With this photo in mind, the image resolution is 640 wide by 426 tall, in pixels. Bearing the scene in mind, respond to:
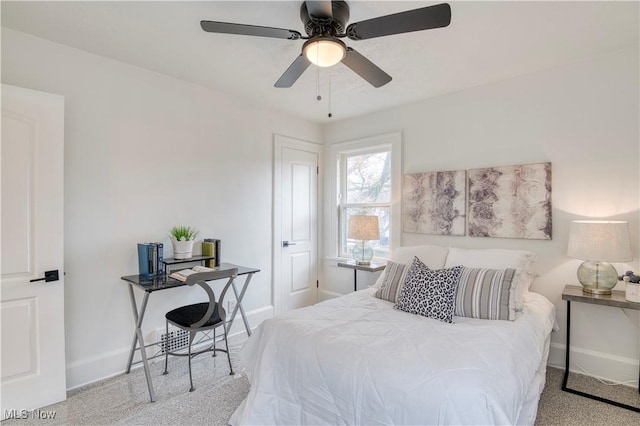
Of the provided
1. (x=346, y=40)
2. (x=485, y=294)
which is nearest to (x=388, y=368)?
(x=485, y=294)

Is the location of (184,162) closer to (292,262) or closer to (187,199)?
(187,199)

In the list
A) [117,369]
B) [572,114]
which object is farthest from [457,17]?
[117,369]

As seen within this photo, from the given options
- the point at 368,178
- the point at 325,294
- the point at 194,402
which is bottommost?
the point at 194,402

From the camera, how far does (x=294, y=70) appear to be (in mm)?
2117

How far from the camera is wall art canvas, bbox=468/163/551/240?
2.76 metres

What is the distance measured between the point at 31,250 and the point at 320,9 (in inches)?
92.3

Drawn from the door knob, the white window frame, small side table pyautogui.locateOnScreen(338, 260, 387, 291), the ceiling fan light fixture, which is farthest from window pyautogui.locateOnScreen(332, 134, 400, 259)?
the door knob

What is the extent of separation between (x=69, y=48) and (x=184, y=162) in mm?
1144

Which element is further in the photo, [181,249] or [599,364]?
[181,249]

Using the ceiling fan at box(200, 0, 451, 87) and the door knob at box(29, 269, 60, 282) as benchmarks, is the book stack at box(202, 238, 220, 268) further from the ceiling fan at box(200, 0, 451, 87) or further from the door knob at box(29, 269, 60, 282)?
the ceiling fan at box(200, 0, 451, 87)

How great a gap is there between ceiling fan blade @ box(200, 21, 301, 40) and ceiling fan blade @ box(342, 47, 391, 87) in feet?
1.13

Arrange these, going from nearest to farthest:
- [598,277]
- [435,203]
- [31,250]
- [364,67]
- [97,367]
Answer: [364,67] < [31,250] < [598,277] < [97,367] < [435,203]

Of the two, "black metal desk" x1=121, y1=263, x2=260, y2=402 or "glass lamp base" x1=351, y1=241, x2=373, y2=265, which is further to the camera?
"glass lamp base" x1=351, y1=241, x2=373, y2=265

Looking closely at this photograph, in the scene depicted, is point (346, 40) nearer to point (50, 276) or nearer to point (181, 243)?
point (181, 243)
